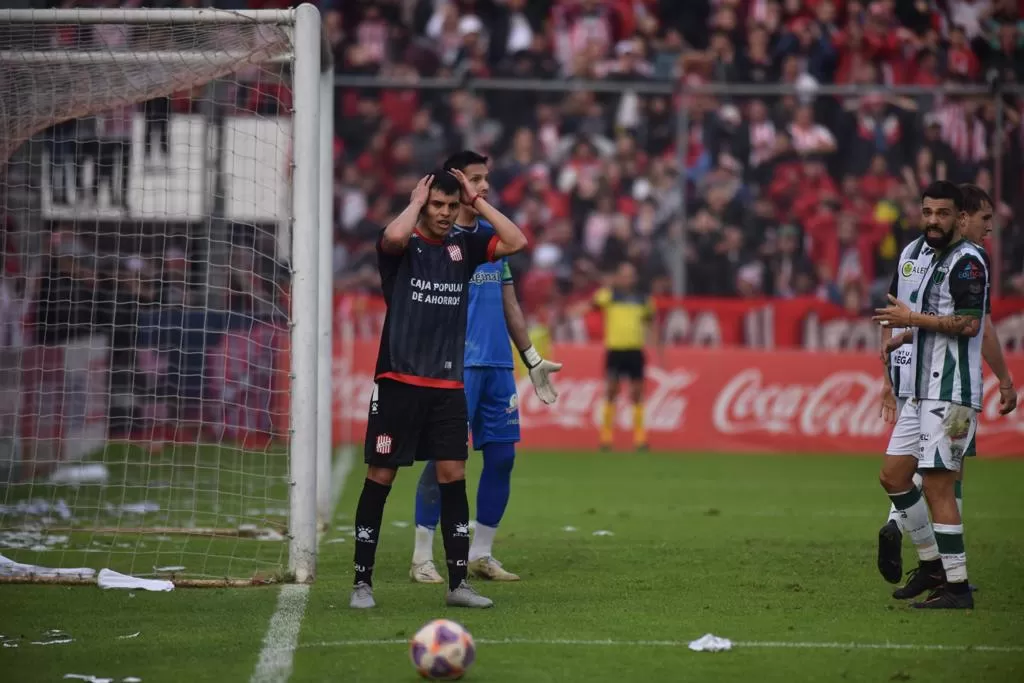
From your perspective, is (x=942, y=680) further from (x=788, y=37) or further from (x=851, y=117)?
(x=788, y=37)

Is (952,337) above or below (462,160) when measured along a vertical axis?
below

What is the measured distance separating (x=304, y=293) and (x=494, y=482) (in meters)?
1.64

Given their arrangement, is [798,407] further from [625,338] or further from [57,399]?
[57,399]

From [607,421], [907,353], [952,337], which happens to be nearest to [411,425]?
[907,353]

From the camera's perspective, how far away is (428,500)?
8.50 metres

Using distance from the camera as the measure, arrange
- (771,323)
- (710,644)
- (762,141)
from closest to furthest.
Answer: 1. (710,644)
2. (771,323)
3. (762,141)

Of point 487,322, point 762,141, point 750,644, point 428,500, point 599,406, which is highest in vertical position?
point 762,141

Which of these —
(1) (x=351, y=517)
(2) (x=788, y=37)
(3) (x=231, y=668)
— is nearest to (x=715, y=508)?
(1) (x=351, y=517)

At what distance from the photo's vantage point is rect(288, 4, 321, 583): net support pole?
8.15 m

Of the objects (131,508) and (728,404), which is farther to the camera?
(728,404)

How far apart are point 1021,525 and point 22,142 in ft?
27.2

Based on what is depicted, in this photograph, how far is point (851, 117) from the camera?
18.4 m

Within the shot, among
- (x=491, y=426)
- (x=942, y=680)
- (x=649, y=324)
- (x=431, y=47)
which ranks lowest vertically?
(x=942, y=680)

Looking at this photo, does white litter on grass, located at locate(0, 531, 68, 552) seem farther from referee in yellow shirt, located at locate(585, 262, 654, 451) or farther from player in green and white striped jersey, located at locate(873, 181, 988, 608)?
referee in yellow shirt, located at locate(585, 262, 654, 451)
